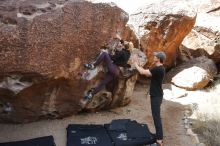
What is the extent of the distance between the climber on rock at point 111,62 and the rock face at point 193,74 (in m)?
3.19

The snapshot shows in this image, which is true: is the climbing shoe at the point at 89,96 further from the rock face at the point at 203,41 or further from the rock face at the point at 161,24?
the rock face at the point at 203,41

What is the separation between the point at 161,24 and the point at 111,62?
3315 mm

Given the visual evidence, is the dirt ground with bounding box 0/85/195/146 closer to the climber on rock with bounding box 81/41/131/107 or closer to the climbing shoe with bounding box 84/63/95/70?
the climber on rock with bounding box 81/41/131/107

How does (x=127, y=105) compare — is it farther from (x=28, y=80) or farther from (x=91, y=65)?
(x=28, y=80)

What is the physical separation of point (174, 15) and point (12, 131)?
230 inches

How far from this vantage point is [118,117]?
8.54 meters

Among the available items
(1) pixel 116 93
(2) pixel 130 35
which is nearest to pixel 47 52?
(1) pixel 116 93

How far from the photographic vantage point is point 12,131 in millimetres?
7488

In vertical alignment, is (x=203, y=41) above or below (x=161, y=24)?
below

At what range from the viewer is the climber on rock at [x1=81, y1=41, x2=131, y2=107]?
26.4ft

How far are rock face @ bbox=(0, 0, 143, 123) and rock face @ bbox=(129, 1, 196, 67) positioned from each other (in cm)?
251

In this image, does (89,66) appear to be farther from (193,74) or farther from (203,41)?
(203,41)

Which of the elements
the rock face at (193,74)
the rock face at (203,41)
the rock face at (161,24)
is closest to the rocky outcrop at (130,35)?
the rock face at (161,24)

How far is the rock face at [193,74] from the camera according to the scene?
10.9m
